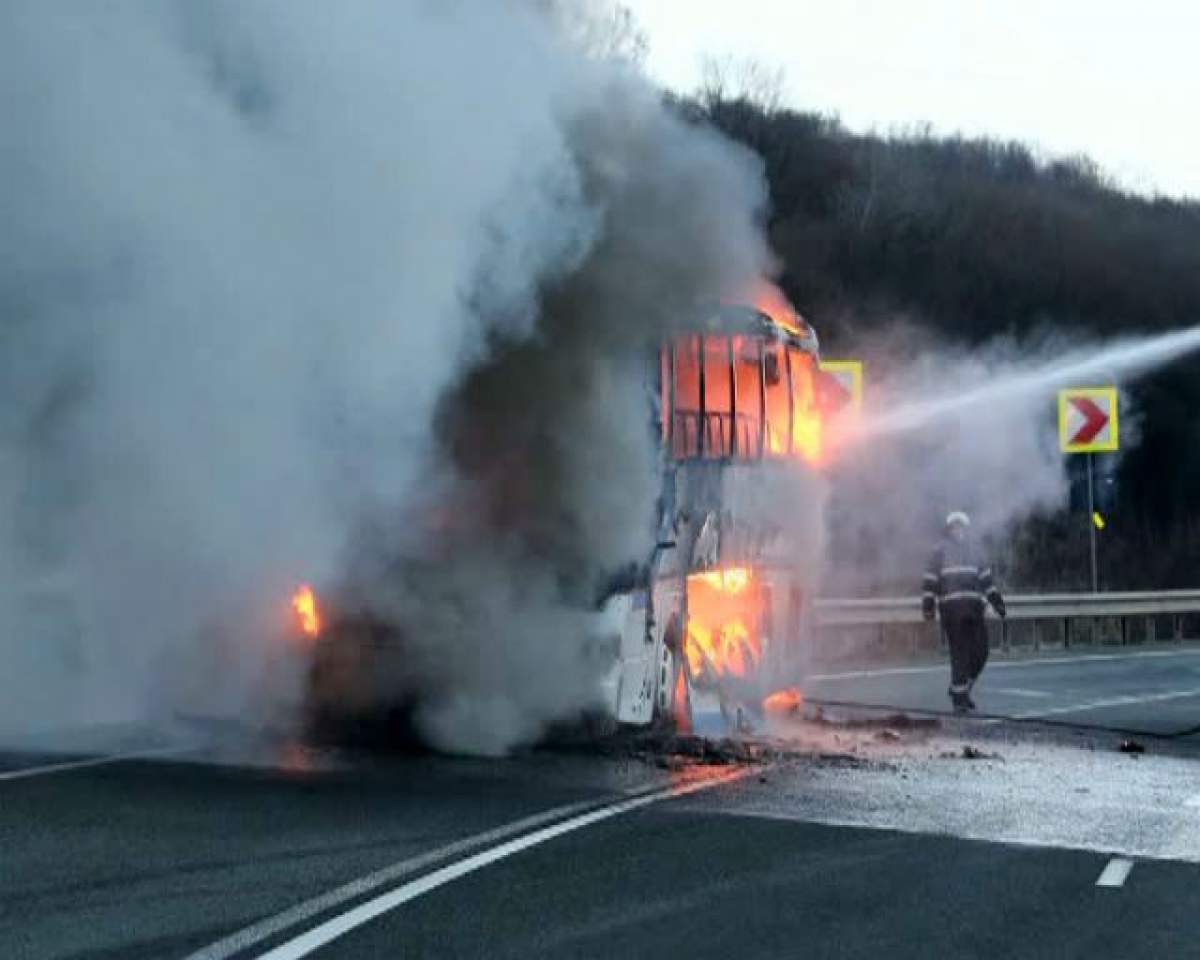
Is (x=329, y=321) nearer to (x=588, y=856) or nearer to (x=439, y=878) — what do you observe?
(x=588, y=856)

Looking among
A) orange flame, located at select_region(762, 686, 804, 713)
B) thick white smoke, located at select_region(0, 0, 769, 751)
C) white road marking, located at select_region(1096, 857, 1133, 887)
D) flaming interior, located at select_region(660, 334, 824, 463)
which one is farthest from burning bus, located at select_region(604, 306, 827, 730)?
white road marking, located at select_region(1096, 857, 1133, 887)

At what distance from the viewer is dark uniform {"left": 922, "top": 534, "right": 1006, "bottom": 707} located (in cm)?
1681

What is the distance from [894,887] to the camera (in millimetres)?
7840

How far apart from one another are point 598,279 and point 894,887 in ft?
15.1

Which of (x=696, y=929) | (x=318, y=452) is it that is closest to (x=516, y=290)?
(x=318, y=452)

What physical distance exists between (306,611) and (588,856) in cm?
362

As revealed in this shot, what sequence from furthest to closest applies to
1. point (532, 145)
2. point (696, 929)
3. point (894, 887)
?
point (532, 145) → point (894, 887) → point (696, 929)

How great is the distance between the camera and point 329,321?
1030cm

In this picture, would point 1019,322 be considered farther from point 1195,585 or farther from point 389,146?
point 389,146

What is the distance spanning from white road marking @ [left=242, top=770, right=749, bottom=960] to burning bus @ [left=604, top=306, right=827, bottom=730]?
4.54 feet

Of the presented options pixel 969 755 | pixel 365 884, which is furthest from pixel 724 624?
pixel 365 884

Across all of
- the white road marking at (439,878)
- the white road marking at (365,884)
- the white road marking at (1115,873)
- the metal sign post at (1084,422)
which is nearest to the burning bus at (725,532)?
the white road marking at (439,878)

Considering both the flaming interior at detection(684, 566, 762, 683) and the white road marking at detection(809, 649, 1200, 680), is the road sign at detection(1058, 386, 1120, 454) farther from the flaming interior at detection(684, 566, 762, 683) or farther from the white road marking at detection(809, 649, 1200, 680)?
the flaming interior at detection(684, 566, 762, 683)

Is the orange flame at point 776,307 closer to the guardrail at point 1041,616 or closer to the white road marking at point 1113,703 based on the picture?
the white road marking at point 1113,703
